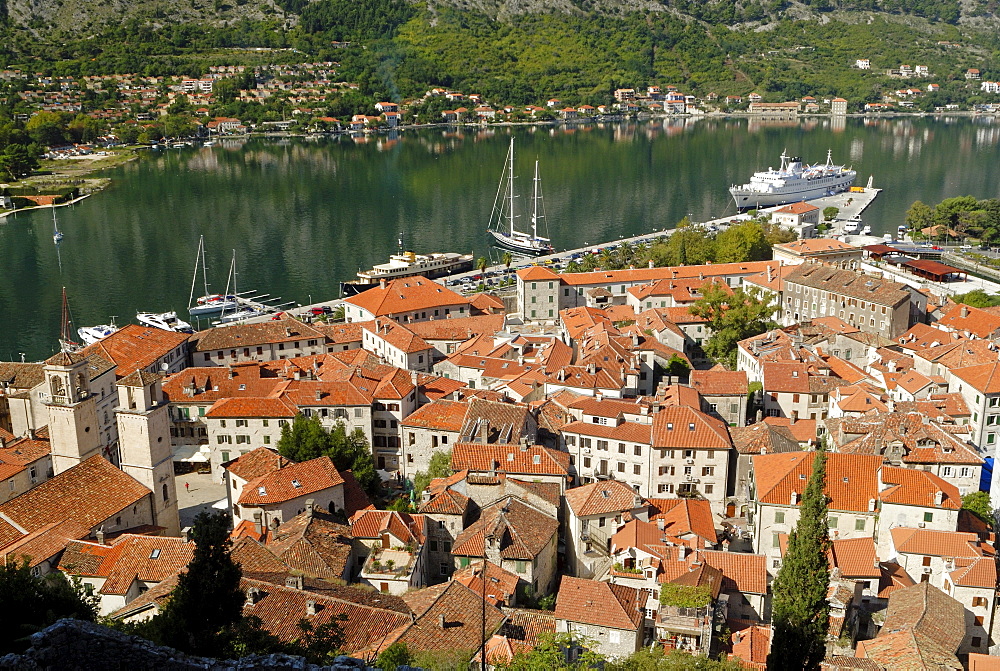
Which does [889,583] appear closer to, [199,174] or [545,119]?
[199,174]

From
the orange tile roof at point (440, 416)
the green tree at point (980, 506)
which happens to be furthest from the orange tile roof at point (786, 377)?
the orange tile roof at point (440, 416)

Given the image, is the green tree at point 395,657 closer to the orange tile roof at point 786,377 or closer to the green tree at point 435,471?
the green tree at point 435,471

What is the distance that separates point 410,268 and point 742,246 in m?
23.5

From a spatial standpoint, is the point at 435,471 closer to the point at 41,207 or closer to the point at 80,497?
the point at 80,497

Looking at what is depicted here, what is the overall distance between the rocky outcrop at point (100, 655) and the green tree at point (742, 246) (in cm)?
5571

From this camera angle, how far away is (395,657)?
17.3m

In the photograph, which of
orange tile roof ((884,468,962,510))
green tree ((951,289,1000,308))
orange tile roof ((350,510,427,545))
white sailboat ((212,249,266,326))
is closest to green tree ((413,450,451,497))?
orange tile roof ((350,510,427,545))

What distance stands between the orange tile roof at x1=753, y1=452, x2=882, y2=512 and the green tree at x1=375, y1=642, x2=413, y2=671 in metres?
13.2

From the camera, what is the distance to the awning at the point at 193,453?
113 ft

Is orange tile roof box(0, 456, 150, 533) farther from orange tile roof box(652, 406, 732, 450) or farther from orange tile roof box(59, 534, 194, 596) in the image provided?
orange tile roof box(652, 406, 732, 450)

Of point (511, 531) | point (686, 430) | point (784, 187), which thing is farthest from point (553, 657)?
point (784, 187)

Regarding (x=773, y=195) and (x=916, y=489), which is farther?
(x=773, y=195)

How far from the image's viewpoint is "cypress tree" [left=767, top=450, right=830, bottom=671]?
64.7 ft

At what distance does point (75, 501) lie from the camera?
2542 cm
